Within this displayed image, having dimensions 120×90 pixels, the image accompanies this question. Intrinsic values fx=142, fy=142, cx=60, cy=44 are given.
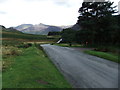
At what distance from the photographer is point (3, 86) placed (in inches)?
289

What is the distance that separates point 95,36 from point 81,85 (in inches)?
1255

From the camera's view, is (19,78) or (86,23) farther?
(86,23)

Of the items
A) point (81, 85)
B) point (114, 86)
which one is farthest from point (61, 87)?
point (114, 86)

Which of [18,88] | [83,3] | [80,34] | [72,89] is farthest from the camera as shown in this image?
[83,3]

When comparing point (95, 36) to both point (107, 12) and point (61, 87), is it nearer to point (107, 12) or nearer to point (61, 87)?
point (107, 12)

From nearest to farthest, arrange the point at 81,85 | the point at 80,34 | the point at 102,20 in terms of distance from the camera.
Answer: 1. the point at 81,85
2. the point at 102,20
3. the point at 80,34

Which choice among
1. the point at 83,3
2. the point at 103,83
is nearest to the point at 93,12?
the point at 83,3

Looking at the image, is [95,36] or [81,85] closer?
[81,85]

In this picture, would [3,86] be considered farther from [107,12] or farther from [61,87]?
[107,12]

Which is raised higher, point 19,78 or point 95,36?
point 95,36

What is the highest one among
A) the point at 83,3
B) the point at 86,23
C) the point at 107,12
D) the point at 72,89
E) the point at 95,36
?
the point at 83,3

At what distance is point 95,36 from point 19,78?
107 ft

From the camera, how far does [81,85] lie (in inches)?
323

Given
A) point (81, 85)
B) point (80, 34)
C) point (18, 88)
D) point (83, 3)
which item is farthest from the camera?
point (83, 3)
